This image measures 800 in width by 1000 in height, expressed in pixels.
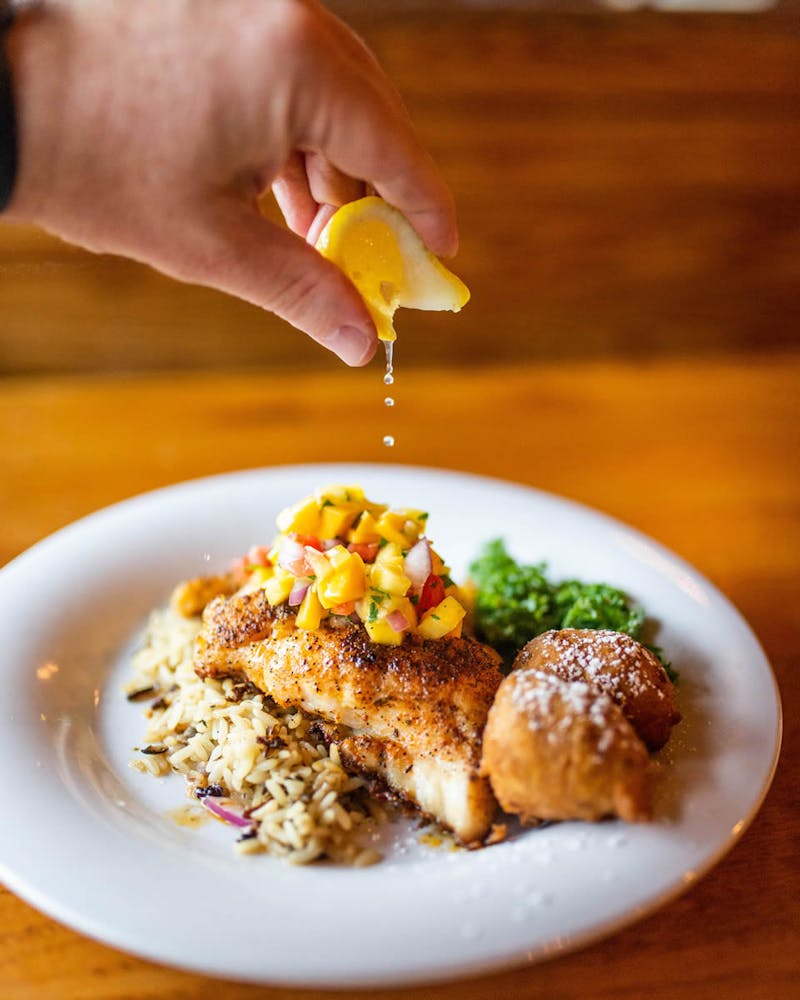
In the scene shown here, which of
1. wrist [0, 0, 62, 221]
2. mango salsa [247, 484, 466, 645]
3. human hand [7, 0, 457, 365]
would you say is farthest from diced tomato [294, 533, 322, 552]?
wrist [0, 0, 62, 221]

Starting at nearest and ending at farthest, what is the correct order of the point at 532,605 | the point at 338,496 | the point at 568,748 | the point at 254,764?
the point at 568,748 < the point at 254,764 < the point at 338,496 < the point at 532,605

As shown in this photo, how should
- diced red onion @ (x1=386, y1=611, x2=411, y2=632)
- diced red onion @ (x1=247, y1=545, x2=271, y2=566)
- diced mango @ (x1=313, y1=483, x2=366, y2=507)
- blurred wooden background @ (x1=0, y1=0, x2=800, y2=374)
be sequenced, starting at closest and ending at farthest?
1. diced red onion @ (x1=386, y1=611, x2=411, y2=632)
2. diced mango @ (x1=313, y1=483, x2=366, y2=507)
3. diced red onion @ (x1=247, y1=545, x2=271, y2=566)
4. blurred wooden background @ (x1=0, y1=0, x2=800, y2=374)

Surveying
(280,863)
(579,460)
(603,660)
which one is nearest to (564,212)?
(579,460)

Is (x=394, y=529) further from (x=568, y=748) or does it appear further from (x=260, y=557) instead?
(x=568, y=748)

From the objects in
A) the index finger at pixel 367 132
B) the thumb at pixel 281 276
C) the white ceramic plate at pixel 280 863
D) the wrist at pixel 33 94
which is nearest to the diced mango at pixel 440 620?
the white ceramic plate at pixel 280 863

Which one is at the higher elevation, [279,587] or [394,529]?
[394,529]

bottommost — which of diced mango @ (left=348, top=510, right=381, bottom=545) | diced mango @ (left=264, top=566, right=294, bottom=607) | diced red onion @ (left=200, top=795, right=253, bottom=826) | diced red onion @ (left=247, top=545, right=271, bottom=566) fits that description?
diced red onion @ (left=200, top=795, right=253, bottom=826)

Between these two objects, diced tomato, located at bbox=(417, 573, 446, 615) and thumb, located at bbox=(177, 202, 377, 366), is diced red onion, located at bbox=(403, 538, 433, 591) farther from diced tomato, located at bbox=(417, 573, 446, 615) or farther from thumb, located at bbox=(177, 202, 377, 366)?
thumb, located at bbox=(177, 202, 377, 366)

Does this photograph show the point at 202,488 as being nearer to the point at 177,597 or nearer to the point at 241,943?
the point at 177,597
